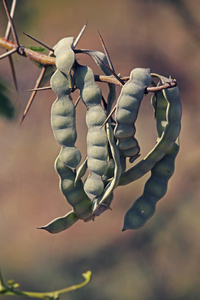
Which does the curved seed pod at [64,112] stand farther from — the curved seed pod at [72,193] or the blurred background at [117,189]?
the blurred background at [117,189]

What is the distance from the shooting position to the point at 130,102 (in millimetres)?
1188

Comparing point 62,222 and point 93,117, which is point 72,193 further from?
point 93,117

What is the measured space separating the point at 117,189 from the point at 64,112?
2.36m

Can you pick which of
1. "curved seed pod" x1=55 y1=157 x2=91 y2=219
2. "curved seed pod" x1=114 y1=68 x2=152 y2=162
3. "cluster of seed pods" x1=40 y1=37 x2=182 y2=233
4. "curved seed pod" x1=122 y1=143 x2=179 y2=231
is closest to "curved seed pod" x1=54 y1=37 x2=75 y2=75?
"cluster of seed pods" x1=40 y1=37 x2=182 y2=233

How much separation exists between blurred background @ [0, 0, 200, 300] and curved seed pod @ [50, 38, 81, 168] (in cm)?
187

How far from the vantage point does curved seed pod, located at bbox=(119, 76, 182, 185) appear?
4.15 ft

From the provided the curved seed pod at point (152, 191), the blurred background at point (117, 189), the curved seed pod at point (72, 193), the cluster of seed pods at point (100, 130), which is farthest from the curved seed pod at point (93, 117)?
the blurred background at point (117, 189)

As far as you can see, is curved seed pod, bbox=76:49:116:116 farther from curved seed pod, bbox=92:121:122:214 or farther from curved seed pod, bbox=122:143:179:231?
curved seed pod, bbox=122:143:179:231

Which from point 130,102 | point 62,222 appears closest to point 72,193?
point 62,222

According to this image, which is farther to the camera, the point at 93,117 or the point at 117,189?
the point at 117,189

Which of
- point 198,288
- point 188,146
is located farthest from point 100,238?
point 188,146

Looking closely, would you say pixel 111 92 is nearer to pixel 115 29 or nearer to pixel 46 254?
pixel 46 254

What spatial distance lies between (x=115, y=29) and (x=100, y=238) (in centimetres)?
198

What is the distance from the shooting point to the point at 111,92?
1.30m
